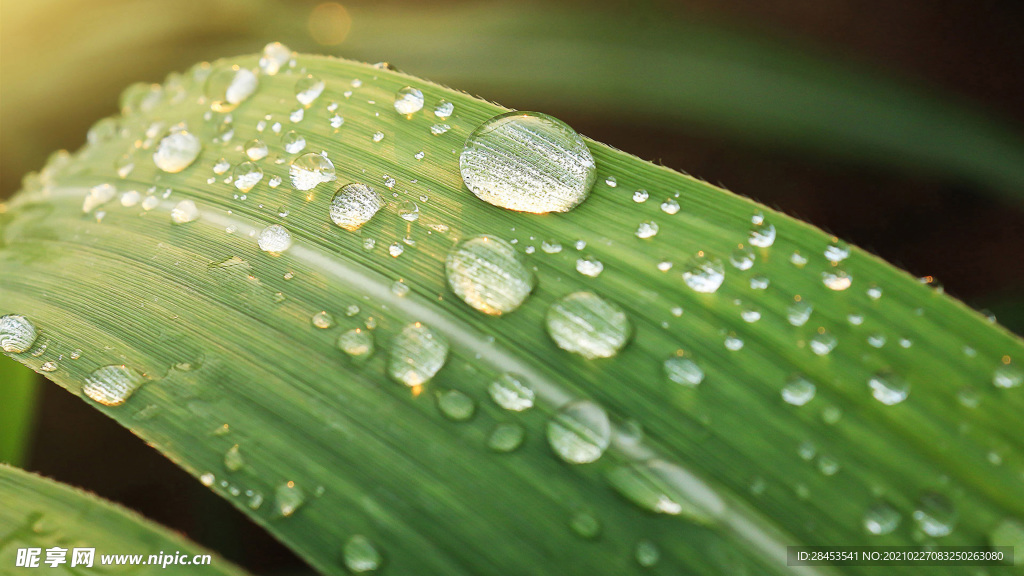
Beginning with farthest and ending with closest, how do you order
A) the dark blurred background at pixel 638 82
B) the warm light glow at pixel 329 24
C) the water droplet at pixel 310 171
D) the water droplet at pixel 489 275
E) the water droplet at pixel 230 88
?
1. the warm light glow at pixel 329 24
2. the dark blurred background at pixel 638 82
3. the water droplet at pixel 230 88
4. the water droplet at pixel 310 171
5. the water droplet at pixel 489 275

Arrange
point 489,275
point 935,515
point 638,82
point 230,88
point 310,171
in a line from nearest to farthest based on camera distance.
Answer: point 935,515 → point 489,275 → point 310,171 → point 230,88 → point 638,82

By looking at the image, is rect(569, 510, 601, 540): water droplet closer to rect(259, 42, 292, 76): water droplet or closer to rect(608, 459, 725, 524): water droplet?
rect(608, 459, 725, 524): water droplet

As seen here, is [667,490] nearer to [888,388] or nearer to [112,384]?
[888,388]

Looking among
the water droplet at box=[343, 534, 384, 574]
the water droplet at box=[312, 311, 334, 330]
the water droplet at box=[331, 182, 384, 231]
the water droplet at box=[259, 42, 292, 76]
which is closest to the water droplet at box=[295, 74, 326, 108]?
the water droplet at box=[259, 42, 292, 76]

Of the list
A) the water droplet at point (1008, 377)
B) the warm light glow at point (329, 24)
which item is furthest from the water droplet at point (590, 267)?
the warm light glow at point (329, 24)

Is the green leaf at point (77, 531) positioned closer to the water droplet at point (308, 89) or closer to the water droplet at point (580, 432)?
the water droplet at point (580, 432)

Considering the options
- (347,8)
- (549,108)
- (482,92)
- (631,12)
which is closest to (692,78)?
(631,12)

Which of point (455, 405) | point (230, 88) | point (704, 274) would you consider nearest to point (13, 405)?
point (230, 88)

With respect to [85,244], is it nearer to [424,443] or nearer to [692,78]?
[424,443]
